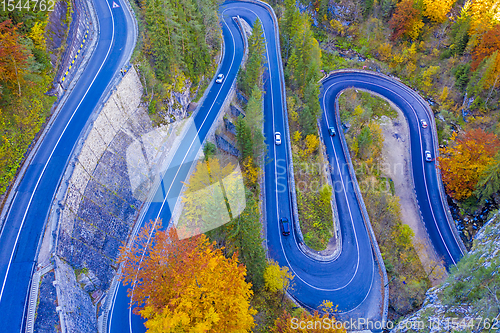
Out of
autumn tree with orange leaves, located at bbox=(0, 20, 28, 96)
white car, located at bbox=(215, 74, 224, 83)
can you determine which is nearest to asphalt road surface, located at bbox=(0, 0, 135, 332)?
autumn tree with orange leaves, located at bbox=(0, 20, 28, 96)

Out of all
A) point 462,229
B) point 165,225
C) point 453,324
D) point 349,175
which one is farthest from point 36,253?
point 462,229

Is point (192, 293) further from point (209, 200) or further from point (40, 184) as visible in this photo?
point (40, 184)

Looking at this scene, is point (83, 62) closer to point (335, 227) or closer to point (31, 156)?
point (31, 156)

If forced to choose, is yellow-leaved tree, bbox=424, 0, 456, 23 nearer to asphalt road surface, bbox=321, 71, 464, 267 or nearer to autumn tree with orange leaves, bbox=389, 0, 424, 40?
autumn tree with orange leaves, bbox=389, 0, 424, 40

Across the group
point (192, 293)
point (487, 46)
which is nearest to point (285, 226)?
point (192, 293)

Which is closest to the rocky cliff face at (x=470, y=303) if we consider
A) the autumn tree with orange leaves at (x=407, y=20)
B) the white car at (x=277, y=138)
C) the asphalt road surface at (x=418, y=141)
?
the asphalt road surface at (x=418, y=141)

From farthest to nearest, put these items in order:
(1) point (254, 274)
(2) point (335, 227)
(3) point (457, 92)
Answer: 1. (3) point (457, 92)
2. (2) point (335, 227)
3. (1) point (254, 274)
